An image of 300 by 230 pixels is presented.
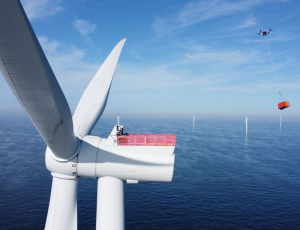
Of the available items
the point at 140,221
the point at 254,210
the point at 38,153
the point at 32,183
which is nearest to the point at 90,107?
the point at 140,221

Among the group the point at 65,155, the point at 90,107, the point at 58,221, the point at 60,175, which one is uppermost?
the point at 90,107

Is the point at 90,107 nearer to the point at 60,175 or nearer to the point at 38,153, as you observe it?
the point at 60,175

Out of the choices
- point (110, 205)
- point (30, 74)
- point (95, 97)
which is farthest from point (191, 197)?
point (30, 74)

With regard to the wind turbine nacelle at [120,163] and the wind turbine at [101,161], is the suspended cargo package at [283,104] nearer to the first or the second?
the wind turbine at [101,161]

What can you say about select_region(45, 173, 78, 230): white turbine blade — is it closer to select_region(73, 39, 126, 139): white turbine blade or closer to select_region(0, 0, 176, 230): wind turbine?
select_region(0, 0, 176, 230): wind turbine

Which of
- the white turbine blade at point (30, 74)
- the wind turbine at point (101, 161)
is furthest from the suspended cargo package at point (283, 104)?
the white turbine blade at point (30, 74)

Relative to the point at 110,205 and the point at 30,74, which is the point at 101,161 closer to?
the point at 110,205
